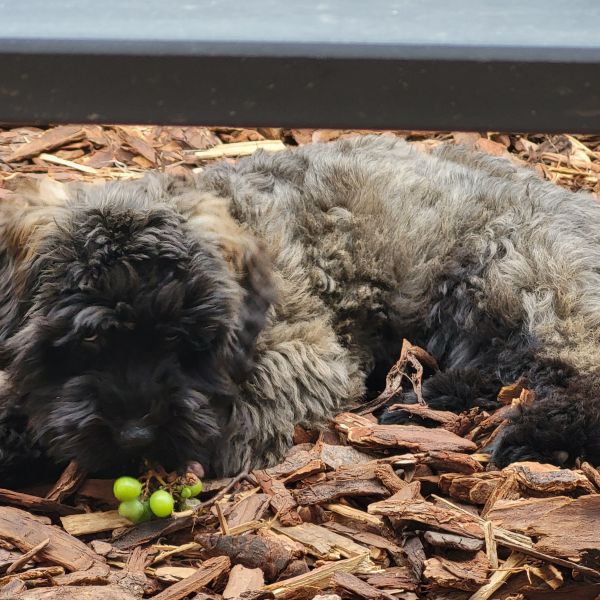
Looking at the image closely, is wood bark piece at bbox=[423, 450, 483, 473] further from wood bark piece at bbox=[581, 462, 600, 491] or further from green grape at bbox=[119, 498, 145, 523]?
green grape at bbox=[119, 498, 145, 523]

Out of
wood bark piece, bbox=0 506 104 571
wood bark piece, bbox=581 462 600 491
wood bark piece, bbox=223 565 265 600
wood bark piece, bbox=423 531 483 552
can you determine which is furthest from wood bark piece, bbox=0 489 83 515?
wood bark piece, bbox=581 462 600 491

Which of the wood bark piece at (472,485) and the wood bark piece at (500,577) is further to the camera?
the wood bark piece at (472,485)

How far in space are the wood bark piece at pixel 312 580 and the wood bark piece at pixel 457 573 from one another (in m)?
0.24

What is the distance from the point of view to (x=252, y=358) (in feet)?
12.2

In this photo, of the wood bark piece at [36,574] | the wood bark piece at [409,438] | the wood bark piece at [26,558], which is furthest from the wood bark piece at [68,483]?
the wood bark piece at [409,438]

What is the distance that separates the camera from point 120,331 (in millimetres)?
3258

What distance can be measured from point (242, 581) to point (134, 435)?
58 cm

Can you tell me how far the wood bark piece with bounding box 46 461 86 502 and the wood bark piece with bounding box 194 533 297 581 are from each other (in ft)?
2.05

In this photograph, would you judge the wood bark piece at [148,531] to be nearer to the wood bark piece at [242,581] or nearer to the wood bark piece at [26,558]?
the wood bark piece at [26,558]

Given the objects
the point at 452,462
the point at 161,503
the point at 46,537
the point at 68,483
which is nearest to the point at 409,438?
the point at 452,462

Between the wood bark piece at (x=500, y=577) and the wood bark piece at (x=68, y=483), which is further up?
the wood bark piece at (x=500, y=577)

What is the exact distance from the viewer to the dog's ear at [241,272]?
11.6ft

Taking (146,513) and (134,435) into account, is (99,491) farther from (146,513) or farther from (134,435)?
(134,435)

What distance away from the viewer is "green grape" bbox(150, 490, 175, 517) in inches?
128
